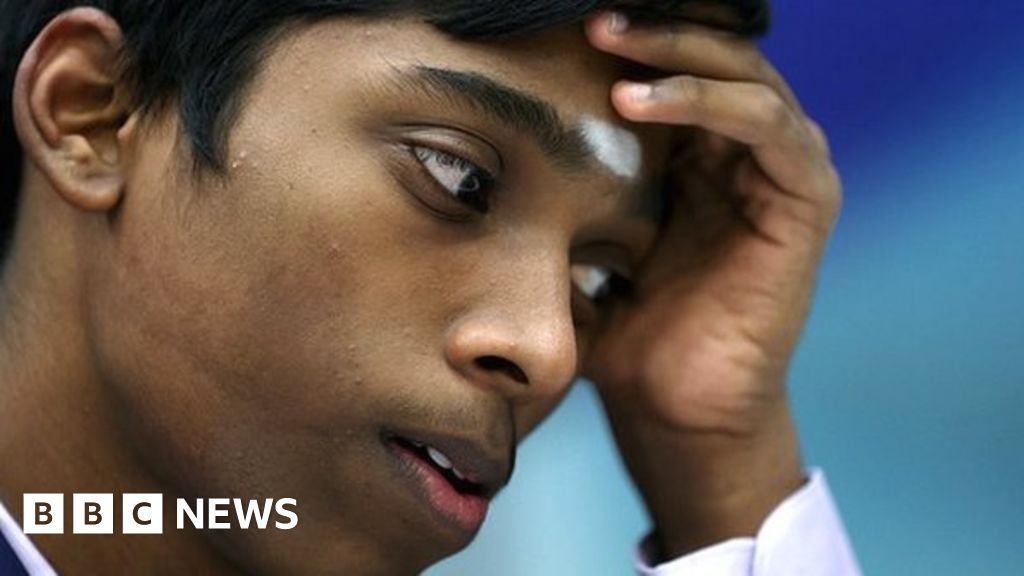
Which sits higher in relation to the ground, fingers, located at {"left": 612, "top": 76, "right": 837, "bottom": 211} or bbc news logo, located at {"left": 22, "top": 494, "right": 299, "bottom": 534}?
fingers, located at {"left": 612, "top": 76, "right": 837, "bottom": 211}

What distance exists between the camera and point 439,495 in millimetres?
1082

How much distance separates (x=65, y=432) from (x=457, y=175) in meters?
0.35

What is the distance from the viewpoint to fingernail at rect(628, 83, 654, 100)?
1.10 m

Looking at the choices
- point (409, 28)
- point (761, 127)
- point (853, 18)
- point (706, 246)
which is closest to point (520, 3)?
point (409, 28)

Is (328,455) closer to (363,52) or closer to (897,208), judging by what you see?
(363,52)

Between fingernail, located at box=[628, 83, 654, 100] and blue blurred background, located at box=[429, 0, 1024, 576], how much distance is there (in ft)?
1.74

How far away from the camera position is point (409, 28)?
104 cm

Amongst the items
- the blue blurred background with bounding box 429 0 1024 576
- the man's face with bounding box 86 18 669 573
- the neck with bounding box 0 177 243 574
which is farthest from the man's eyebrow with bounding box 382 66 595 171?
the blue blurred background with bounding box 429 0 1024 576

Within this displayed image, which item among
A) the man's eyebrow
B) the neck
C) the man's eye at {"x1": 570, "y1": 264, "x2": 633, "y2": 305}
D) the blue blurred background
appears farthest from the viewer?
the blue blurred background

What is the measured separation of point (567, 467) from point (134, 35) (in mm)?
721

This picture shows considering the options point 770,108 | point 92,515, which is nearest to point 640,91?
point 770,108

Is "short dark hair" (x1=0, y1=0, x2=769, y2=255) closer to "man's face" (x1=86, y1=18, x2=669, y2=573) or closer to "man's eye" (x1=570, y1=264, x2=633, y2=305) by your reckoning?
"man's face" (x1=86, y1=18, x2=669, y2=573)

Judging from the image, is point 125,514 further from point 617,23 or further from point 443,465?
point 617,23

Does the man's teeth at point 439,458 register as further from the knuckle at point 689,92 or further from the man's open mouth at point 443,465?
the knuckle at point 689,92
